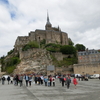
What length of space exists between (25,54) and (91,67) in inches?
1046

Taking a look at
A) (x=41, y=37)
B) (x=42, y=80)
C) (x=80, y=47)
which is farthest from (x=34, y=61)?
(x=80, y=47)

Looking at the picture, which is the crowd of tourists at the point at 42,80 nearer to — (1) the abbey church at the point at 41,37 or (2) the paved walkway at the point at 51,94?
(2) the paved walkway at the point at 51,94

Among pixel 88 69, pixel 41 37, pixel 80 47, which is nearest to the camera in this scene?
pixel 88 69

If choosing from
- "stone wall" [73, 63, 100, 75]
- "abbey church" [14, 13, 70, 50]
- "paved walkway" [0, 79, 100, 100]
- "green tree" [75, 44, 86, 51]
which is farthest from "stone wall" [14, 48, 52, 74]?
"paved walkway" [0, 79, 100, 100]

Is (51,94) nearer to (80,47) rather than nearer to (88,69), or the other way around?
(88,69)

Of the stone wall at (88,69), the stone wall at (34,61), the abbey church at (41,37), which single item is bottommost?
the stone wall at (88,69)

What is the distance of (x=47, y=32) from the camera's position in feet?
257

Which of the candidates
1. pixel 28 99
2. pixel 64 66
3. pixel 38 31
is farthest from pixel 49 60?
pixel 28 99

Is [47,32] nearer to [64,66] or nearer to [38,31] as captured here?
[38,31]

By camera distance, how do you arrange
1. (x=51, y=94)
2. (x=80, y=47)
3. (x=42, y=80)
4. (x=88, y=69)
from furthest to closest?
(x=80, y=47) → (x=88, y=69) → (x=42, y=80) → (x=51, y=94)

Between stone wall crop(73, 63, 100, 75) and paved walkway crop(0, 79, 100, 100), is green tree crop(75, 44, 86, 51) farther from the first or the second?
paved walkway crop(0, 79, 100, 100)

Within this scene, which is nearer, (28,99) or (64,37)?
(28,99)

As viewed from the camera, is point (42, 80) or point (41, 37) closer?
point (42, 80)

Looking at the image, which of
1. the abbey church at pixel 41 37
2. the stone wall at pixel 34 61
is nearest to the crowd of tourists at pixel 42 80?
the stone wall at pixel 34 61
